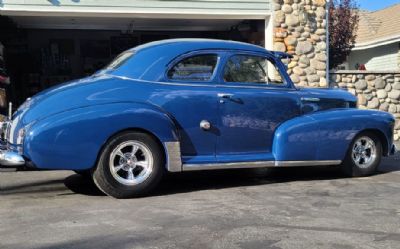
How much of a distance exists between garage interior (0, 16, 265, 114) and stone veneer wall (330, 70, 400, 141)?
8.77ft

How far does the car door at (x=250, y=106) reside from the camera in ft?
23.2

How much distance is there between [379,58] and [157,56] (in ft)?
53.6

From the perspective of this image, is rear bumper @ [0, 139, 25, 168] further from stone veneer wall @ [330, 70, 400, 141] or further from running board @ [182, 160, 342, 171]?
stone veneer wall @ [330, 70, 400, 141]

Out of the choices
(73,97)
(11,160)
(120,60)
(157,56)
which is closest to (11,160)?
(11,160)

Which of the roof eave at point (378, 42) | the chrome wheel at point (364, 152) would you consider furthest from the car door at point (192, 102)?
the roof eave at point (378, 42)

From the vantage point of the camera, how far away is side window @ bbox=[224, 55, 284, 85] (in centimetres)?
731

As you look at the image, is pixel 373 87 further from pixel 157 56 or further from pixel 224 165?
pixel 157 56

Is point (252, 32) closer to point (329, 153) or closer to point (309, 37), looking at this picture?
point (309, 37)

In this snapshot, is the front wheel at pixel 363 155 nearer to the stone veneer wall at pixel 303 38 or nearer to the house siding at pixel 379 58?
the stone veneer wall at pixel 303 38

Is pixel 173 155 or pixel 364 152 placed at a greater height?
pixel 173 155

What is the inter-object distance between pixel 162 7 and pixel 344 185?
6.29 metres

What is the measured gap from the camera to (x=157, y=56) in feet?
22.8

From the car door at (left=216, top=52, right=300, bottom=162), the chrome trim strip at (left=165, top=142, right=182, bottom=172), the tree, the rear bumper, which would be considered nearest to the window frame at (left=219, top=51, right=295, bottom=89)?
the car door at (left=216, top=52, right=300, bottom=162)

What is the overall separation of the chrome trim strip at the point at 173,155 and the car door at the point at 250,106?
604 mm
